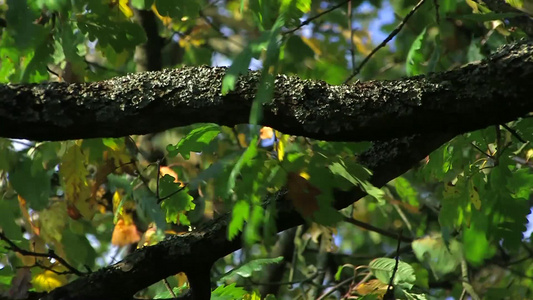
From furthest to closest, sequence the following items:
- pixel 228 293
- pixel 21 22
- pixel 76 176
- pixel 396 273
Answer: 1. pixel 76 176
2. pixel 396 273
3. pixel 228 293
4. pixel 21 22

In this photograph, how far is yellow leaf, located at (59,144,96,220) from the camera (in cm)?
318

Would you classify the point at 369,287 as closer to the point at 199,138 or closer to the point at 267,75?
the point at 199,138

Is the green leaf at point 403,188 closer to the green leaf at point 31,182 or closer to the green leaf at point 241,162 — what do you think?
the green leaf at point 31,182

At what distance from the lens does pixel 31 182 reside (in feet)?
11.0

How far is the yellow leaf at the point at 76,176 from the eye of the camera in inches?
125

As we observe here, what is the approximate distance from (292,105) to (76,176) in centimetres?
162

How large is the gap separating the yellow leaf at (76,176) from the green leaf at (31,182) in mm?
99

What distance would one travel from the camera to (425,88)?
1.80m

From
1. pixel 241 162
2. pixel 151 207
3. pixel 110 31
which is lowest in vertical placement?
pixel 151 207

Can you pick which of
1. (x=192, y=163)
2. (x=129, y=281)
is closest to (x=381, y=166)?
(x=129, y=281)

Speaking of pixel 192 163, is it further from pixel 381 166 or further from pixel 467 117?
pixel 467 117

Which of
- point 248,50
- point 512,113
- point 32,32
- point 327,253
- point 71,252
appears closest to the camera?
point 248,50

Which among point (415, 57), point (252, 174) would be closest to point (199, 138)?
point (252, 174)

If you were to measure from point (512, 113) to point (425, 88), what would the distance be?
19cm
